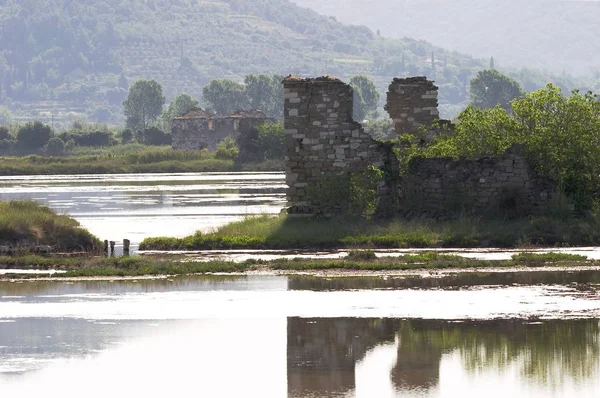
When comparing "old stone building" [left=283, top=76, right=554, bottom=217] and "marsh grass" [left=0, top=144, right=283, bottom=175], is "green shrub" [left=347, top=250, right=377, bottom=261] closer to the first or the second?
"old stone building" [left=283, top=76, right=554, bottom=217]

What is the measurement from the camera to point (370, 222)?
3494 centimetres

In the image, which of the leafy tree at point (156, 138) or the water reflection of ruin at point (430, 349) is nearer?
the water reflection of ruin at point (430, 349)

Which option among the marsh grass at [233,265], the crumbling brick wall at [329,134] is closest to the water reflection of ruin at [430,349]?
the marsh grass at [233,265]

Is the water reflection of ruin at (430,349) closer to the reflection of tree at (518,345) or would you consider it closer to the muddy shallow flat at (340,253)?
the reflection of tree at (518,345)

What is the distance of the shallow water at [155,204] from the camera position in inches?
1646

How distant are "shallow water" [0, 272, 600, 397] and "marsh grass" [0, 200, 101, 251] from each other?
19.9 feet

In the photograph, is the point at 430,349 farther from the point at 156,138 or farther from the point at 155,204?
the point at 156,138

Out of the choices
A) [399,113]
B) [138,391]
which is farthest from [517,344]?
[399,113]

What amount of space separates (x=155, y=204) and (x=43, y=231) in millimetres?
23726

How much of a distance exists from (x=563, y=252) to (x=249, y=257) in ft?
22.7

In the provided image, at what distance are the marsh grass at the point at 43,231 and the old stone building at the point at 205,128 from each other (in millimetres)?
97117

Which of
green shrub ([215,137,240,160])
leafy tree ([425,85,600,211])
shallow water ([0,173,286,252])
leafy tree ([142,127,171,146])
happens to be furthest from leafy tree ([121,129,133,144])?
leafy tree ([425,85,600,211])

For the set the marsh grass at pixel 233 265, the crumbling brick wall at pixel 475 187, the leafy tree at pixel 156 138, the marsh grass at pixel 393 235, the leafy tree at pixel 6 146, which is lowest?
the marsh grass at pixel 233 265

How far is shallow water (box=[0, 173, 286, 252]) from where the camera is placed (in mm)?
41812
